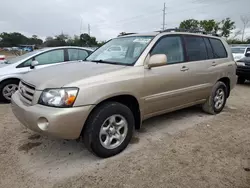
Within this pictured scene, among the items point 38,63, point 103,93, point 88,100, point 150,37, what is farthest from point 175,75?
point 38,63

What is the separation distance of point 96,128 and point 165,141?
4.29 ft

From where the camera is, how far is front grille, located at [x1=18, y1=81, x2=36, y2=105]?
2.79 m

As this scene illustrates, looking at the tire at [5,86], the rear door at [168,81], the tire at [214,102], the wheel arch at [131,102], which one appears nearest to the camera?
the wheel arch at [131,102]

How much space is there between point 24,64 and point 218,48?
4.73 m

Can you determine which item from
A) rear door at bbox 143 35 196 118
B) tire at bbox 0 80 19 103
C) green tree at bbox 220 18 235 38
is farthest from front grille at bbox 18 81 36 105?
green tree at bbox 220 18 235 38

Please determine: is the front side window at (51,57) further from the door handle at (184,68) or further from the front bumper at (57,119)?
the door handle at (184,68)

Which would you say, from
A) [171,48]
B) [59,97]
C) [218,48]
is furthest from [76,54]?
[59,97]

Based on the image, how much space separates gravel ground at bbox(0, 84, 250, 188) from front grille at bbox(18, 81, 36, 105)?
2.63ft

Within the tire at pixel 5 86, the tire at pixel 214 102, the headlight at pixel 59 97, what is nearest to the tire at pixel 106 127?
the headlight at pixel 59 97

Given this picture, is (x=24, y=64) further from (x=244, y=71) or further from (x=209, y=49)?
(x=244, y=71)

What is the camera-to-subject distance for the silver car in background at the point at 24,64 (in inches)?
216

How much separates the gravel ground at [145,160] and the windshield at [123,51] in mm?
1305

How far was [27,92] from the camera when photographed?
2.92 m

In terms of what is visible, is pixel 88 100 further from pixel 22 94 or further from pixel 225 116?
pixel 225 116
